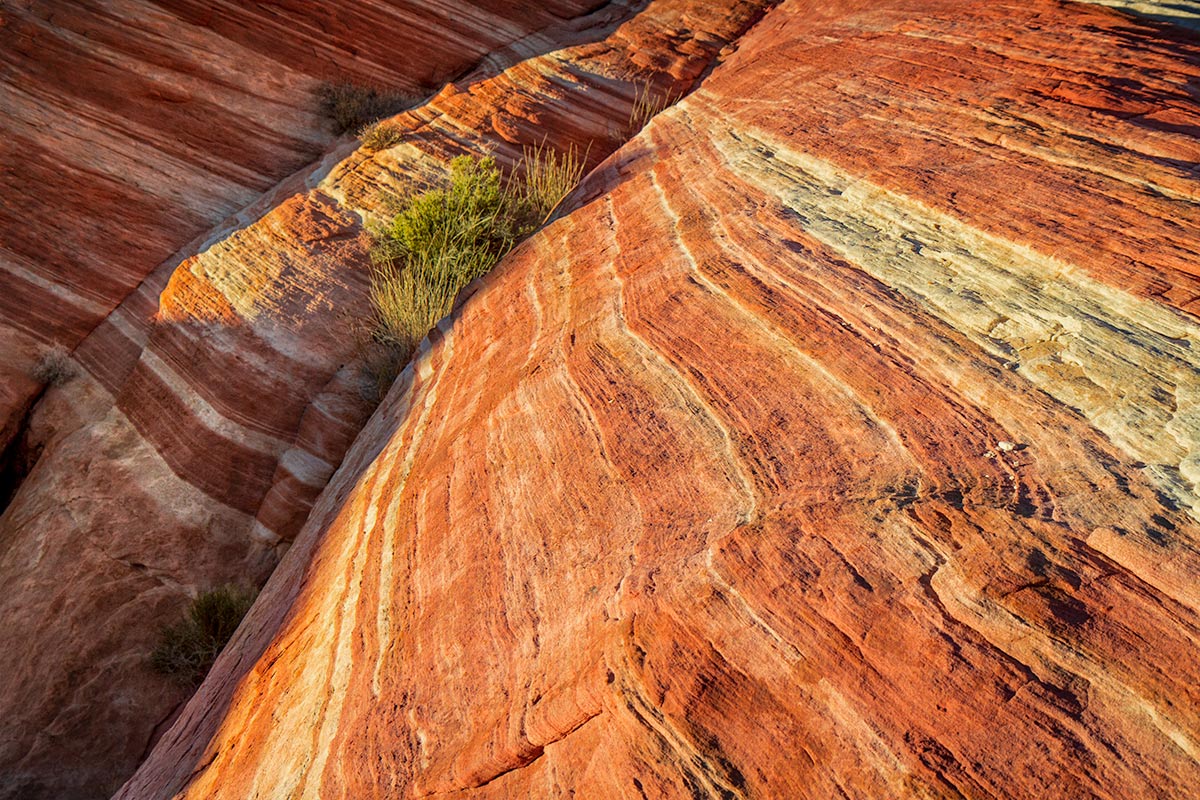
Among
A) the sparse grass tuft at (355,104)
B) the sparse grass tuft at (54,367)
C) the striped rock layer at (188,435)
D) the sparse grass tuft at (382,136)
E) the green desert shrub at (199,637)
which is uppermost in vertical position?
the sparse grass tuft at (355,104)

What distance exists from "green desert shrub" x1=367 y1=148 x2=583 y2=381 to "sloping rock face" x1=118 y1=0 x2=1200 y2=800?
743 millimetres

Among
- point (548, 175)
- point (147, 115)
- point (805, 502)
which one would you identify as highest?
point (147, 115)

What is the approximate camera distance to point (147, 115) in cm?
716

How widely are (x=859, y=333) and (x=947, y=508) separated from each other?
3.08ft

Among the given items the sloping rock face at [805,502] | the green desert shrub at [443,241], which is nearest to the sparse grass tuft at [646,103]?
the green desert shrub at [443,241]

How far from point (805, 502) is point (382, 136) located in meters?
5.58

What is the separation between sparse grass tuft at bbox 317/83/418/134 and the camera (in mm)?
7609

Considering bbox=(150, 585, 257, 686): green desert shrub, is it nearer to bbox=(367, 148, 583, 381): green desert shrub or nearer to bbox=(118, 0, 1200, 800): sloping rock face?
bbox=(118, 0, 1200, 800): sloping rock face

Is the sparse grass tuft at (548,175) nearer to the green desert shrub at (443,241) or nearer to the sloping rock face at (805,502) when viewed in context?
the green desert shrub at (443,241)

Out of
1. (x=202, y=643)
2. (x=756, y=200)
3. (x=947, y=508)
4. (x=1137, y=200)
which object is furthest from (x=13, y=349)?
(x=1137, y=200)

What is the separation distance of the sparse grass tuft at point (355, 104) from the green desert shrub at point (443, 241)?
5.18ft

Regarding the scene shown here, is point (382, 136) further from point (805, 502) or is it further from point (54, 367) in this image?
point (805, 502)

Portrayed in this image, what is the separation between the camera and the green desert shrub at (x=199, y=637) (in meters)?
4.88

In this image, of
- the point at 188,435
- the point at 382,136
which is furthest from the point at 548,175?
the point at 188,435
